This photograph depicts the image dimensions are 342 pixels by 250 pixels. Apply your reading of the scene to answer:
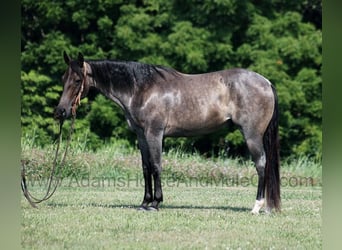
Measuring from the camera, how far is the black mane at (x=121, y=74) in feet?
24.4

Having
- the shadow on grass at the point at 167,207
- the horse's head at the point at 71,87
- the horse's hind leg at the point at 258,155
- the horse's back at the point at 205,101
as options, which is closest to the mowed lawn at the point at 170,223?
the shadow on grass at the point at 167,207

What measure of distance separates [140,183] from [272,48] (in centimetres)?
640

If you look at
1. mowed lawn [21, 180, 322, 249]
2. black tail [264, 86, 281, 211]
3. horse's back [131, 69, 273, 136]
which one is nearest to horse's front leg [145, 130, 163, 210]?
horse's back [131, 69, 273, 136]

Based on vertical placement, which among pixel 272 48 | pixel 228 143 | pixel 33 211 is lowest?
pixel 228 143

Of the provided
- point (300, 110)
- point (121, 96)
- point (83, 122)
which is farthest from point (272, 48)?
point (121, 96)

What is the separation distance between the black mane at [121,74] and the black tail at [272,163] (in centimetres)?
146

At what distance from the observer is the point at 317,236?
6164 mm

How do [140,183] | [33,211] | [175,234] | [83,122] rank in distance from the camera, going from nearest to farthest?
[175,234] < [33,211] < [140,183] < [83,122]

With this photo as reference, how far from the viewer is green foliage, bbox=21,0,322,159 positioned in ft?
49.4

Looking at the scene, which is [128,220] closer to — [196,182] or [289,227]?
[289,227]

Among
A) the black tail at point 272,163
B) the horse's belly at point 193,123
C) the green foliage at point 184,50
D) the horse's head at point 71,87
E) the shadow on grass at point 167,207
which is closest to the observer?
the black tail at point 272,163

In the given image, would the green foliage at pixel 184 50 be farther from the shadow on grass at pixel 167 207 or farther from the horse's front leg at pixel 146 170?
the horse's front leg at pixel 146 170

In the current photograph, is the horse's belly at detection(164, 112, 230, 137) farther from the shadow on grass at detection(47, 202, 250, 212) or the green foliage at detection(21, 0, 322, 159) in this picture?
the green foliage at detection(21, 0, 322, 159)

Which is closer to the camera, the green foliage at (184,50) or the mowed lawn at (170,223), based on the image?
the mowed lawn at (170,223)
